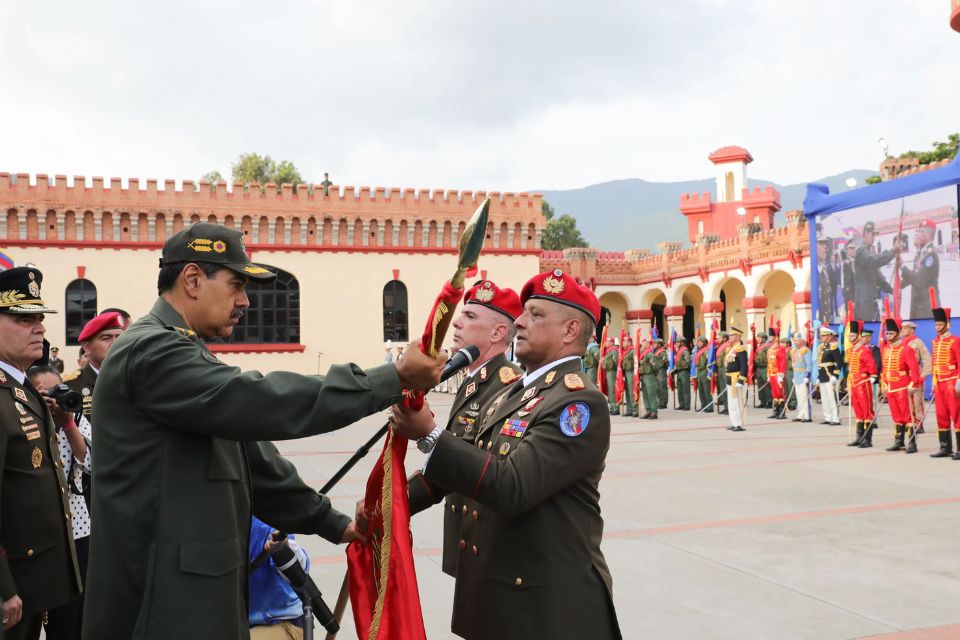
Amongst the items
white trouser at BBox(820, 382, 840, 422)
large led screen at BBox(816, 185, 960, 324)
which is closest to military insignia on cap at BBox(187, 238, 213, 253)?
white trouser at BBox(820, 382, 840, 422)

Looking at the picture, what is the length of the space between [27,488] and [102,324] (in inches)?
76.8

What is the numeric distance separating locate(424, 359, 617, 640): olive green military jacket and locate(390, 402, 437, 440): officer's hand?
0.09m

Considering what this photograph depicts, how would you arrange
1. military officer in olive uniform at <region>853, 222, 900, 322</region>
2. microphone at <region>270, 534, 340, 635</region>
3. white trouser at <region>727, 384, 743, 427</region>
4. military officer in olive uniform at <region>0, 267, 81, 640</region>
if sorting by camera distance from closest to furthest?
1. microphone at <region>270, 534, 340, 635</region>
2. military officer in olive uniform at <region>0, 267, 81, 640</region>
3. white trouser at <region>727, 384, 743, 427</region>
4. military officer in olive uniform at <region>853, 222, 900, 322</region>

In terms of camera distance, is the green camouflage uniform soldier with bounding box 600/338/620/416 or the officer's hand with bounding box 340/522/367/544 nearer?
the officer's hand with bounding box 340/522/367/544

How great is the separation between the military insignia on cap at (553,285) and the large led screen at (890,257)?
19909mm

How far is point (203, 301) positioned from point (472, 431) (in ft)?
6.07

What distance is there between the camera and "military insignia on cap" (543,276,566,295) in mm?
2793

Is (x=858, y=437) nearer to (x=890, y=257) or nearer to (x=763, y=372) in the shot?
(x=763, y=372)

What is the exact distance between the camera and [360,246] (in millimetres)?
30297

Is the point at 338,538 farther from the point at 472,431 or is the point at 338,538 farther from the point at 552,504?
the point at 472,431

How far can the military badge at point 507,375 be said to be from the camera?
388 cm

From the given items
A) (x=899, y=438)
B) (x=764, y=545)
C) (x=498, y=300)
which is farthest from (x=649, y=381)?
(x=498, y=300)

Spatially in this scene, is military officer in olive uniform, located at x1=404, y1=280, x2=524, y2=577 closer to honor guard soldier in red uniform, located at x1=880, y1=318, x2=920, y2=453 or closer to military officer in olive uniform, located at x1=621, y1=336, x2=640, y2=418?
honor guard soldier in red uniform, located at x1=880, y1=318, x2=920, y2=453

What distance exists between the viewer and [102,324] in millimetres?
4801
